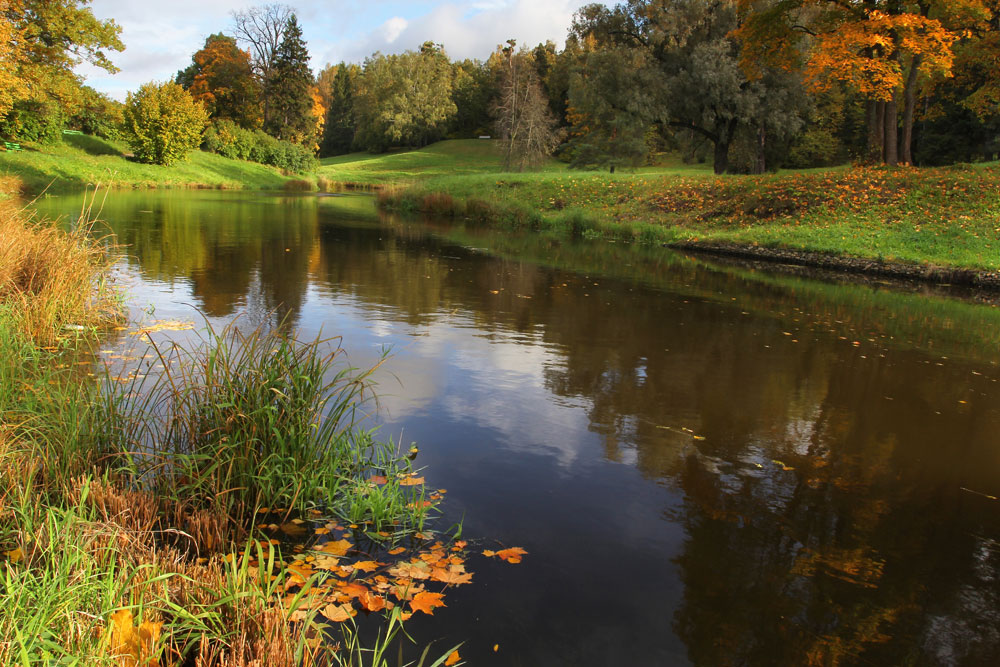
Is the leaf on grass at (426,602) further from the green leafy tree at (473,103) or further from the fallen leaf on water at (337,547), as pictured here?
the green leafy tree at (473,103)

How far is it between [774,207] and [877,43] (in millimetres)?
5810

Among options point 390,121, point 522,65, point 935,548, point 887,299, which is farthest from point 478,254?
point 390,121

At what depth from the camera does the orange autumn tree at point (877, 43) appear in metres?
22.0

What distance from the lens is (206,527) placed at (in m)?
3.92

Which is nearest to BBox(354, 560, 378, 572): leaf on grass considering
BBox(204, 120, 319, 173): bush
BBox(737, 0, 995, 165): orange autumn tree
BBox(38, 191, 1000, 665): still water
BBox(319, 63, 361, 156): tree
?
BBox(38, 191, 1000, 665): still water

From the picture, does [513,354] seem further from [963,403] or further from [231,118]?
[231,118]

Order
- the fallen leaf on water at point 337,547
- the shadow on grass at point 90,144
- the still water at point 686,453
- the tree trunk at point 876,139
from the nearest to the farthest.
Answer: the still water at point 686,453, the fallen leaf on water at point 337,547, the tree trunk at point 876,139, the shadow on grass at point 90,144

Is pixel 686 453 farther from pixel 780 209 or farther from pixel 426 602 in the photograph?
pixel 780 209

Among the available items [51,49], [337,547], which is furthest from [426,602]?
[51,49]

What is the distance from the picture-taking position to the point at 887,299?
14.6m

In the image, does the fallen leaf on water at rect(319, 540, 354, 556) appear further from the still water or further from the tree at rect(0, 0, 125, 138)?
the tree at rect(0, 0, 125, 138)

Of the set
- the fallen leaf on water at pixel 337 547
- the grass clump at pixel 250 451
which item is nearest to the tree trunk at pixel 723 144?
the grass clump at pixel 250 451

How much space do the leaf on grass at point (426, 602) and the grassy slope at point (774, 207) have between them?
17.7m

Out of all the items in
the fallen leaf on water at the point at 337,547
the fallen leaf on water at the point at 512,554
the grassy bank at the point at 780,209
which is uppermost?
the grassy bank at the point at 780,209
